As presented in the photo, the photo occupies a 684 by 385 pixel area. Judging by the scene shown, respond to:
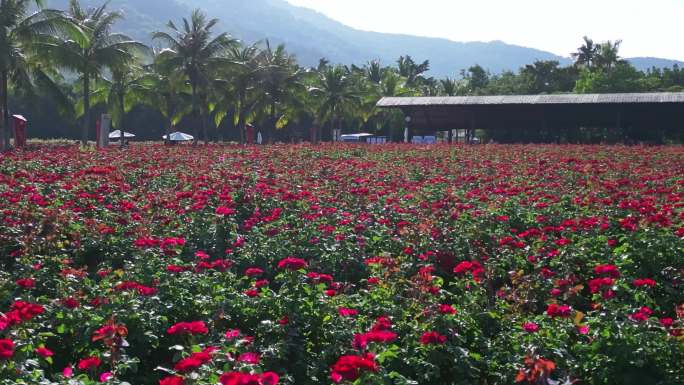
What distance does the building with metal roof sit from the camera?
85.4ft

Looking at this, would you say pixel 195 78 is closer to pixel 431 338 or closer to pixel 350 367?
pixel 431 338

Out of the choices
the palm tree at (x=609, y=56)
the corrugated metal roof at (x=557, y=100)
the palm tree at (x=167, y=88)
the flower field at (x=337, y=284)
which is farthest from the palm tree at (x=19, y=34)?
the palm tree at (x=609, y=56)

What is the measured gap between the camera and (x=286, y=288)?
4590 millimetres

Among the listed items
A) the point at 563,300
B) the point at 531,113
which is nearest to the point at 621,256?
the point at 563,300

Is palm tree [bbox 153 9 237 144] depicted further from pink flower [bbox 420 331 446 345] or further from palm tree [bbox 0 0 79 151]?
pink flower [bbox 420 331 446 345]

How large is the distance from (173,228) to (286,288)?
291 centimetres

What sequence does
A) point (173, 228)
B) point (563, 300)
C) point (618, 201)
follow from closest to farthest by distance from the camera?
point (563, 300)
point (173, 228)
point (618, 201)

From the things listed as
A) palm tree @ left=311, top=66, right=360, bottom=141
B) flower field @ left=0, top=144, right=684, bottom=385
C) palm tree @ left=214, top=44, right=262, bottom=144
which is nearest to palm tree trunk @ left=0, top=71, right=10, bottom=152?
flower field @ left=0, top=144, right=684, bottom=385

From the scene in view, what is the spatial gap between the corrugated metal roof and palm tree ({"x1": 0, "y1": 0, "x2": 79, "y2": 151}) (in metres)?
13.2

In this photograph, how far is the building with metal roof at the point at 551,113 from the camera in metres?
26.0

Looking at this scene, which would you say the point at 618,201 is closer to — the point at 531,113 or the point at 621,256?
the point at 621,256

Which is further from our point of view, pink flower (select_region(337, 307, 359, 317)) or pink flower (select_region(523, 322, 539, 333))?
pink flower (select_region(337, 307, 359, 317))

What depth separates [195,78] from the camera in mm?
34938

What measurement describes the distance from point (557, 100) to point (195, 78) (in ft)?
58.1
